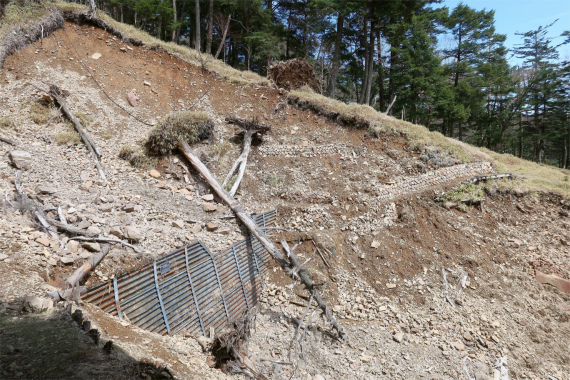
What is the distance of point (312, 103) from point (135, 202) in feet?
24.8

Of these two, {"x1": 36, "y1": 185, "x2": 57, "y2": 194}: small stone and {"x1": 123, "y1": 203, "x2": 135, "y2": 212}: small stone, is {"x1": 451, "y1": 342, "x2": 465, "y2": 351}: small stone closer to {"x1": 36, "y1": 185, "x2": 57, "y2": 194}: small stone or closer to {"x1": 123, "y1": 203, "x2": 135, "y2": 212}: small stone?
{"x1": 123, "y1": 203, "x2": 135, "y2": 212}: small stone

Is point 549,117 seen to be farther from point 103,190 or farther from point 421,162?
point 103,190

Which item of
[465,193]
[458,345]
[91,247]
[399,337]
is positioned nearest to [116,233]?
[91,247]

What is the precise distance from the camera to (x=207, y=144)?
9.20 metres

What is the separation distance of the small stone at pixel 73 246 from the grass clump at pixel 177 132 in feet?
13.5

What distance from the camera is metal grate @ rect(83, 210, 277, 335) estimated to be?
13.4ft

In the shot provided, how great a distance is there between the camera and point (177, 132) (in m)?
8.34

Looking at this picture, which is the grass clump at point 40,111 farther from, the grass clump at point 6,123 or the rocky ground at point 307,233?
the grass clump at point 6,123

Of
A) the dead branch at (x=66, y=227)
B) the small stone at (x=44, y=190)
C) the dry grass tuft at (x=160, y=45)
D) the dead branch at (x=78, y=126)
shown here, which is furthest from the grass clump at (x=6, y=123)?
the dry grass tuft at (x=160, y=45)

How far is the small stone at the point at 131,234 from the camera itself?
4855 mm

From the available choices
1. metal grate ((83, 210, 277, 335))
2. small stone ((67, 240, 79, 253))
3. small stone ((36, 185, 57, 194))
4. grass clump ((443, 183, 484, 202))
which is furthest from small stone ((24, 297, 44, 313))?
grass clump ((443, 183, 484, 202))

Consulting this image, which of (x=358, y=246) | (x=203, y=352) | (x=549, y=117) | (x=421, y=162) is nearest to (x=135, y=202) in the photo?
(x=203, y=352)

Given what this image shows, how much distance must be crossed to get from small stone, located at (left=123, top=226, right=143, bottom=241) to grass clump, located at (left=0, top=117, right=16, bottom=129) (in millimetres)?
5023

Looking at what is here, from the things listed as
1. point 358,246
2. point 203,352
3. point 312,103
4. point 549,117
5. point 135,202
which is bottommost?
point 203,352
